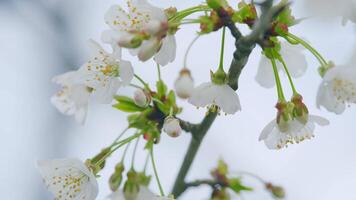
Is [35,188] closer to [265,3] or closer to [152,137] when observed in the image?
[152,137]

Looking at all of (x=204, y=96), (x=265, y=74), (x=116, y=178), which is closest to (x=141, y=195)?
(x=116, y=178)

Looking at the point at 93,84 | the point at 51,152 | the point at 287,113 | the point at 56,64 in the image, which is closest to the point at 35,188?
the point at 51,152

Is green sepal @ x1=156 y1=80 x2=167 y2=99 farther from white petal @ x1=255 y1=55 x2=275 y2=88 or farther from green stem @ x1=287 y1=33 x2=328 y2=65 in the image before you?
green stem @ x1=287 y1=33 x2=328 y2=65

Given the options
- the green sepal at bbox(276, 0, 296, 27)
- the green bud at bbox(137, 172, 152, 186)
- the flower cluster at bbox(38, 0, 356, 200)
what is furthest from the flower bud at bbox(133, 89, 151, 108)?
the green sepal at bbox(276, 0, 296, 27)

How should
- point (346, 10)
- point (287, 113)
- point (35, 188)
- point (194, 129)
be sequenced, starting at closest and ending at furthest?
point (346, 10)
point (287, 113)
point (194, 129)
point (35, 188)

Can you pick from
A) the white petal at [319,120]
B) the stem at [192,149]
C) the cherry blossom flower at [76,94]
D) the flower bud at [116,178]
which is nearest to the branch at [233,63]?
the stem at [192,149]

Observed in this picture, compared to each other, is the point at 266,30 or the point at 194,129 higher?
the point at 266,30

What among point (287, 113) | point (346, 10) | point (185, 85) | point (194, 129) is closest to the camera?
point (346, 10)

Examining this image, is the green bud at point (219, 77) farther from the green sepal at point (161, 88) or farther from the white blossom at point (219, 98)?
the green sepal at point (161, 88)
